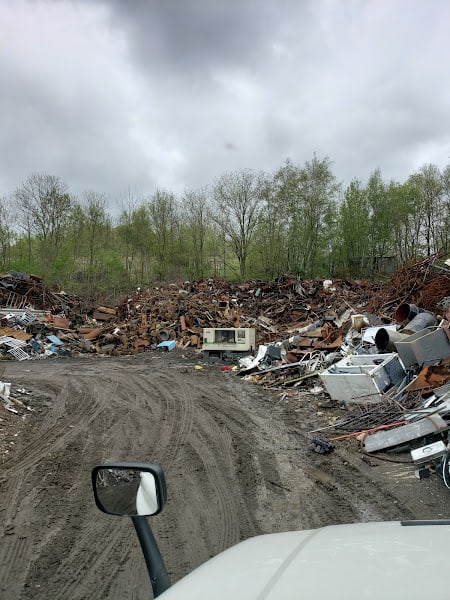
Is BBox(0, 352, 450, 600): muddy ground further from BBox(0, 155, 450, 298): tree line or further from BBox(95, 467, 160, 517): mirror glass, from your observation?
BBox(0, 155, 450, 298): tree line

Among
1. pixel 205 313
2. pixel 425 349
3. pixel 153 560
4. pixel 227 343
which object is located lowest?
pixel 153 560

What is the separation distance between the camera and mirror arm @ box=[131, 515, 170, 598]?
1.82 meters

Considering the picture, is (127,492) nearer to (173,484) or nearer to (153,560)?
(153,560)

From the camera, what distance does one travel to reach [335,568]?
147 centimetres

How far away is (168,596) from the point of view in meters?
1.40

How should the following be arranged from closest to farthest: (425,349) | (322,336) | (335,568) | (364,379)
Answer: (335,568) → (364,379) → (425,349) → (322,336)

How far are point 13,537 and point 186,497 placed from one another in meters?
1.68

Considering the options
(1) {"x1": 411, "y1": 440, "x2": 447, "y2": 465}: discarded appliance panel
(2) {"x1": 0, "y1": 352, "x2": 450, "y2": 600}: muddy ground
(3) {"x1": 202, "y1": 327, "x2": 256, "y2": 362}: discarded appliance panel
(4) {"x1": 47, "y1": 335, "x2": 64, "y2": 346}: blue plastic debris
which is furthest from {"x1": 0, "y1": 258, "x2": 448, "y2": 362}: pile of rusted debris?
(1) {"x1": 411, "y1": 440, "x2": 447, "y2": 465}: discarded appliance panel

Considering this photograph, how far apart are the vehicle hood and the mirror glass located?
1.28 feet

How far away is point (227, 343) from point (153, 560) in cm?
1289

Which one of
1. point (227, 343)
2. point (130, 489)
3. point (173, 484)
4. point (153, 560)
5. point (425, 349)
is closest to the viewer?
point (153, 560)

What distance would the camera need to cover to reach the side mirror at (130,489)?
192cm

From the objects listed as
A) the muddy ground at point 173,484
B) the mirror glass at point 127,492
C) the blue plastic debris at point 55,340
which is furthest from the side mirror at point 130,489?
the blue plastic debris at point 55,340

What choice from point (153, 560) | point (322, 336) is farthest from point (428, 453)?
point (322, 336)
